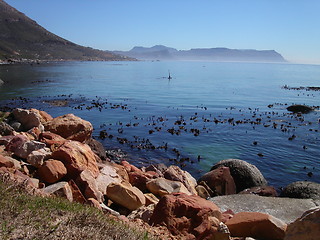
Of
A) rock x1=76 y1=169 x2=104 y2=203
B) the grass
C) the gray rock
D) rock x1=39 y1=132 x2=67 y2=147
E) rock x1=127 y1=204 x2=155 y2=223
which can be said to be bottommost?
the gray rock

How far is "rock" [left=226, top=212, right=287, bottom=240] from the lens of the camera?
7.84 meters

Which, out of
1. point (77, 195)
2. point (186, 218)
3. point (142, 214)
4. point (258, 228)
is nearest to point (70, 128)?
point (77, 195)

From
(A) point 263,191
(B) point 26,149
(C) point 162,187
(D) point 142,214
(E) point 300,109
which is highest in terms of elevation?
(B) point 26,149

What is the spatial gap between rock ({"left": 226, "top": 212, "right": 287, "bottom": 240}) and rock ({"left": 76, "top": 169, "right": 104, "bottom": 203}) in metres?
3.91

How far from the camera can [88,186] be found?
9391 millimetres

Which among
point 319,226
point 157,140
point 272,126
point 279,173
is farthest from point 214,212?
point 272,126

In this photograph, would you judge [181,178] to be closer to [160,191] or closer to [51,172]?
[160,191]

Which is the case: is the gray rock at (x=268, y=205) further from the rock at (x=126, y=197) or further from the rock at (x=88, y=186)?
the rock at (x=88, y=186)

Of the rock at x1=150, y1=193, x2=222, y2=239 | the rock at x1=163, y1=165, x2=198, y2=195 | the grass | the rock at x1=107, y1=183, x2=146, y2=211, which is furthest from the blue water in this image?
the grass

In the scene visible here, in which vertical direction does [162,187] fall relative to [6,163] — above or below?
below

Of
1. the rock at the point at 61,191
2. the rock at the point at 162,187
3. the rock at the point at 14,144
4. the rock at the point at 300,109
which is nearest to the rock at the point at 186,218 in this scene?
the rock at the point at 61,191

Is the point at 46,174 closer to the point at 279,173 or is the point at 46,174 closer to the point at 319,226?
the point at 319,226

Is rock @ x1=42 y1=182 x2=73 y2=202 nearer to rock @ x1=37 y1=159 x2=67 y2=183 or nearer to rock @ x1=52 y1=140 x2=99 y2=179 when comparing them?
rock @ x1=37 y1=159 x2=67 y2=183

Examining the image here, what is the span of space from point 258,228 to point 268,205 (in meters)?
4.53
